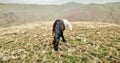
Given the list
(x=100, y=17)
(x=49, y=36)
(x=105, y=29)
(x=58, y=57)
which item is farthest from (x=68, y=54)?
(x=100, y=17)

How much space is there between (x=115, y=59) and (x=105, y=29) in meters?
5.47

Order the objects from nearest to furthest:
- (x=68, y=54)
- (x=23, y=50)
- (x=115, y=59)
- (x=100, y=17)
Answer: (x=115, y=59)
(x=68, y=54)
(x=23, y=50)
(x=100, y=17)

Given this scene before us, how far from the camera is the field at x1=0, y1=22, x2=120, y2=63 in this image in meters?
9.86

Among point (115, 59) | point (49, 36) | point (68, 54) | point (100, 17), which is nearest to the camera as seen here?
point (115, 59)

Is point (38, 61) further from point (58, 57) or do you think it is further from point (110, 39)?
point (110, 39)

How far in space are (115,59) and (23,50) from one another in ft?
16.9

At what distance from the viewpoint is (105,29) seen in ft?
48.6

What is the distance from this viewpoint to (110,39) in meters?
12.4

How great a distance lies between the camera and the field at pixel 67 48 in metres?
9.86

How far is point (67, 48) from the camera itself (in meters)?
10.9

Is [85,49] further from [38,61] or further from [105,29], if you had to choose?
[105,29]

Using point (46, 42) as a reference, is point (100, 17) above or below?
below

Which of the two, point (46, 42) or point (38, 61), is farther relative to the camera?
point (46, 42)

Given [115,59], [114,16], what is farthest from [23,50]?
[114,16]
